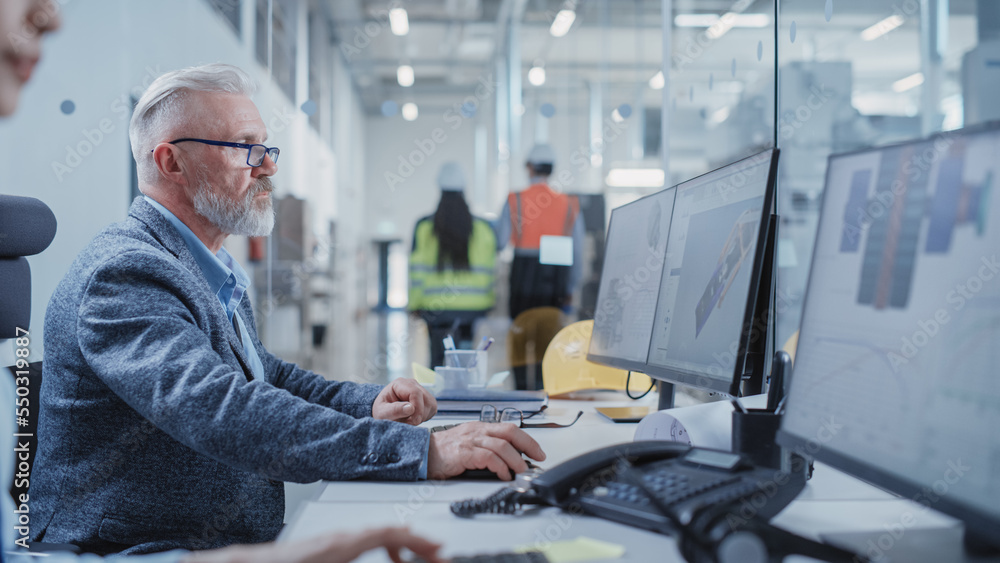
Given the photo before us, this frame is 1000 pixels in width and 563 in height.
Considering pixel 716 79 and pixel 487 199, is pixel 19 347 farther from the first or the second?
pixel 487 199

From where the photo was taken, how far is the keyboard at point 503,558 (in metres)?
0.64

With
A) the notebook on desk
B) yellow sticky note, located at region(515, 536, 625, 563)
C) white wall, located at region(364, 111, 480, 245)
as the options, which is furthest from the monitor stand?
white wall, located at region(364, 111, 480, 245)

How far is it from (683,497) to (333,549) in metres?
0.35

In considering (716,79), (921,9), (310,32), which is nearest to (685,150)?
(716,79)

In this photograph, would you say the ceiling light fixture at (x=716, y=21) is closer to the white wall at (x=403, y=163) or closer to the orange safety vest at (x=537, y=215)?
the orange safety vest at (x=537, y=215)

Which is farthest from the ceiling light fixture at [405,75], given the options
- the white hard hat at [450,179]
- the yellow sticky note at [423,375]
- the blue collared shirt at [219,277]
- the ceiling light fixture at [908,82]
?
the blue collared shirt at [219,277]

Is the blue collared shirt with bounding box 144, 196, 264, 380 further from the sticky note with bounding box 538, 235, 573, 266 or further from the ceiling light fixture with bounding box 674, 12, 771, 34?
the ceiling light fixture with bounding box 674, 12, 771, 34

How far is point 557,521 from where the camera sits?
0.80 metres

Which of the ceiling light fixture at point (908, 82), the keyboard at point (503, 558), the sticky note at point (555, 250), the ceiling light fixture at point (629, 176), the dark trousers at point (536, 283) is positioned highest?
the ceiling light fixture at point (908, 82)

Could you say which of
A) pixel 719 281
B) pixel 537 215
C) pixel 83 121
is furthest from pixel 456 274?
pixel 719 281

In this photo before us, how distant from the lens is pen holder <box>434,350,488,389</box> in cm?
179

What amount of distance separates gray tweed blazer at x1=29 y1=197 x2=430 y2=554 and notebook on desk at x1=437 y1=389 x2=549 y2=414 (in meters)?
0.45

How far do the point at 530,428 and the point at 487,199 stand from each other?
31.1ft

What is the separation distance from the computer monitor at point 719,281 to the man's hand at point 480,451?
288mm
